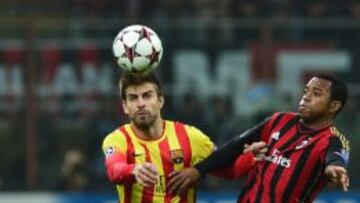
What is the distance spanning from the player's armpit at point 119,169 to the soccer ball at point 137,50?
66cm

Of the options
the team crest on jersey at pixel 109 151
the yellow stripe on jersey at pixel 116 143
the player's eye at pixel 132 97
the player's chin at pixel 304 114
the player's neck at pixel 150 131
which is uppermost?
the player's eye at pixel 132 97

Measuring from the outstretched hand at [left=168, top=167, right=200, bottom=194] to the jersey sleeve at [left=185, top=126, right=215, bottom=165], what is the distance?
0.52 ft

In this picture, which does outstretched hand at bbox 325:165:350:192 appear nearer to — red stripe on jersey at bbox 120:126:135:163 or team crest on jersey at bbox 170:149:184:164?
team crest on jersey at bbox 170:149:184:164

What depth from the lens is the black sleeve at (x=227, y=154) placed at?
8328mm

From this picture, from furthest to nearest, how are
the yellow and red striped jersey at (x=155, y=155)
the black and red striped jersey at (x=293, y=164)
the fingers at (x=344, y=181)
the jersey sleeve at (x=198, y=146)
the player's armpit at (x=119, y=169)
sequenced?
the jersey sleeve at (x=198, y=146), the yellow and red striped jersey at (x=155, y=155), the black and red striped jersey at (x=293, y=164), the player's armpit at (x=119, y=169), the fingers at (x=344, y=181)

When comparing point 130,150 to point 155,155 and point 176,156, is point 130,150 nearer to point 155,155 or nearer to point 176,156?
point 155,155

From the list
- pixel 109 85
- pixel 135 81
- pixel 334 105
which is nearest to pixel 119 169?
pixel 135 81

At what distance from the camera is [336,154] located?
7.88 meters

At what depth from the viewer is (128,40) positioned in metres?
8.62

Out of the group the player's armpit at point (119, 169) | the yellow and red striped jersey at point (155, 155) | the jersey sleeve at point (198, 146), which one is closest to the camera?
the player's armpit at point (119, 169)

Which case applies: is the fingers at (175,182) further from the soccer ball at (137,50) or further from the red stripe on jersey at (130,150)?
the soccer ball at (137,50)

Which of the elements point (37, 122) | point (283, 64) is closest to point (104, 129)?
→ point (37, 122)

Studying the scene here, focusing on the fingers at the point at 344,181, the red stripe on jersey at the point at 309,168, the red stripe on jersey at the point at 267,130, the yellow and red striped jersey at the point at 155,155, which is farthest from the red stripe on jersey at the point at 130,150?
the fingers at the point at 344,181

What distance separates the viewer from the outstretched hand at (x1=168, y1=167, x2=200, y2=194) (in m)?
8.17
